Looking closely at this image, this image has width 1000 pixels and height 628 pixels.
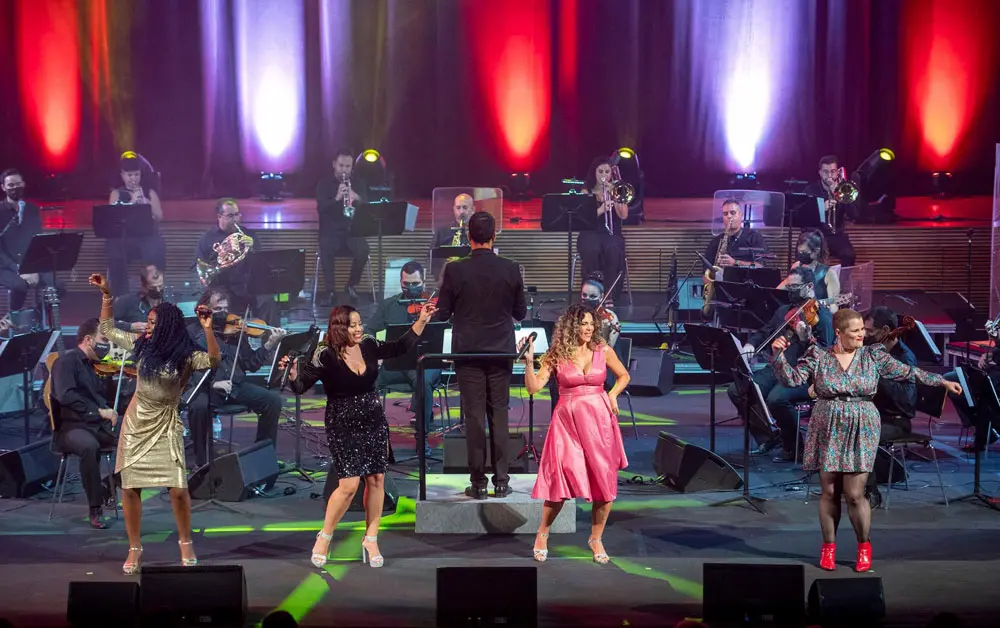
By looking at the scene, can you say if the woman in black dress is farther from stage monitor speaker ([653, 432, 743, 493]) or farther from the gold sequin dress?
stage monitor speaker ([653, 432, 743, 493])

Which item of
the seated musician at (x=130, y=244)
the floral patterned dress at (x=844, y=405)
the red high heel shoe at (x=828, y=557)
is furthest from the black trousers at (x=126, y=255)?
the red high heel shoe at (x=828, y=557)

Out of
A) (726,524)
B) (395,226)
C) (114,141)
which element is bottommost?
(726,524)

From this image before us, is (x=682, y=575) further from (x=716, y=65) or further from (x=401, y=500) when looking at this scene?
(x=716, y=65)

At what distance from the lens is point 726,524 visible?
7.34 metres

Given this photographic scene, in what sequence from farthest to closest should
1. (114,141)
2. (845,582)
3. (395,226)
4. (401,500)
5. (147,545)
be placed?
(114,141), (395,226), (401,500), (147,545), (845,582)

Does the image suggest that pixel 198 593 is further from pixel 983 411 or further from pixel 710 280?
pixel 710 280

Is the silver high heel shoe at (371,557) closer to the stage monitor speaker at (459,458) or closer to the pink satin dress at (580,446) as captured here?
the pink satin dress at (580,446)

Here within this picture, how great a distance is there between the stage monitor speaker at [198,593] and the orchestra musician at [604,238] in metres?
7.51

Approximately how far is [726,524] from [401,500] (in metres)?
2.06

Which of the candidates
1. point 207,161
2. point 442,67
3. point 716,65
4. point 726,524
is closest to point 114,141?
point 207,161

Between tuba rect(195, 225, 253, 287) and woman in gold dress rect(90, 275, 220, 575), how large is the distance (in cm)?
527

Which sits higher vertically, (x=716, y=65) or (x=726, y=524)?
(x=716, y=65)

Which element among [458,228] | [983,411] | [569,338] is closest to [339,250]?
[458,228]

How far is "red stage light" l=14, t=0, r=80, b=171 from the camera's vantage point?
54.7 feet
